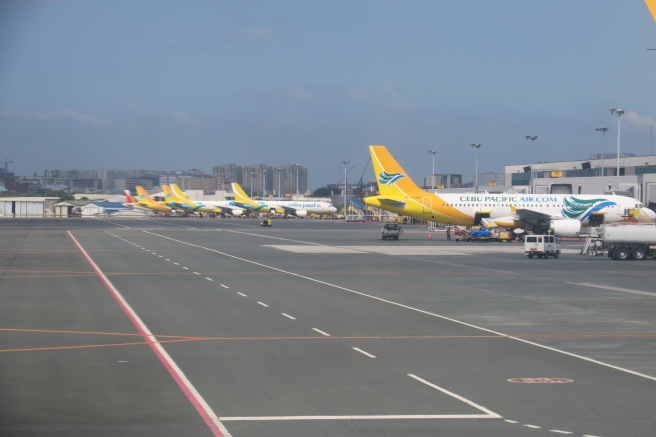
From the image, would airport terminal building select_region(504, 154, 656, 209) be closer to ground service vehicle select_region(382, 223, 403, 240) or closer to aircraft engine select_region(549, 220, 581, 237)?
aircraft engine select_region(549, 220, 581, 237)

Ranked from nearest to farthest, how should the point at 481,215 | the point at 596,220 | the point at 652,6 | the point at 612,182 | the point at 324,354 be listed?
the point at 324,354 < the point at 652,6 < the point at 596,220 < the point at 481,215 < the point at 612,182

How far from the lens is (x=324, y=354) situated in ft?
76.3

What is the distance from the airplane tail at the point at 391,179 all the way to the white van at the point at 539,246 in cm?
3103

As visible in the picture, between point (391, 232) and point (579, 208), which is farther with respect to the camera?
point (579, 208)

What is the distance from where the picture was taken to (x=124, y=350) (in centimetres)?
2341

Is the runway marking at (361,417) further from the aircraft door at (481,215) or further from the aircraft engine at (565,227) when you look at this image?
the aircraft door at (481,215)

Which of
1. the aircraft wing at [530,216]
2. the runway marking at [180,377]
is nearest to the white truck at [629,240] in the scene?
the aircraft wing at [530,216]

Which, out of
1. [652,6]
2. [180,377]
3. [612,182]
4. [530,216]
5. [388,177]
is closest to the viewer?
[180,377]

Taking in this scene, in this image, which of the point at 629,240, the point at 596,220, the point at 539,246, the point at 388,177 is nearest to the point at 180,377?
the point at 539,246

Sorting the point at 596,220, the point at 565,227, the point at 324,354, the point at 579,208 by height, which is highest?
the point at 579,208

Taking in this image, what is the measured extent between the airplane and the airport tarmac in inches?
1825

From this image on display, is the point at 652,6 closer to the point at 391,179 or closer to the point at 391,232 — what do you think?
the point at 391,232

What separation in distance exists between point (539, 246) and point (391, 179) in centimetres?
3374

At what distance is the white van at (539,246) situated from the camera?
6756 centimetres
